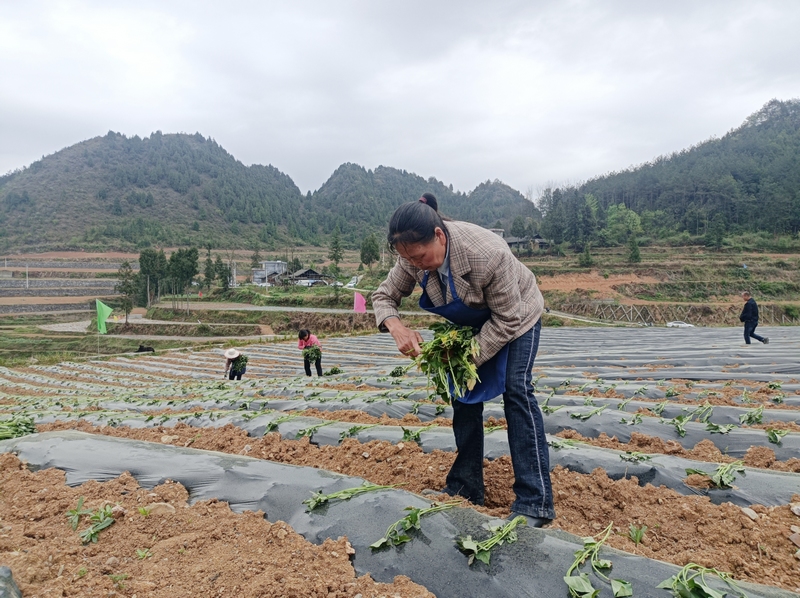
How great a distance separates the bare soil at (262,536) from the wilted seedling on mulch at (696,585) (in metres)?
0.21

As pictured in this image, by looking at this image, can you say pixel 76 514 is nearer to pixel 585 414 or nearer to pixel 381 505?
pixel 381 505

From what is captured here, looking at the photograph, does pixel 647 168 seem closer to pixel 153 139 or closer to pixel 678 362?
pixel 678 362

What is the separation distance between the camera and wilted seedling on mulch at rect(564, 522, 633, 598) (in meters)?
1.47

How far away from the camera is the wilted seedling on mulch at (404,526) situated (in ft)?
5.88

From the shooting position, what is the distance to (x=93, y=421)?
4910 mm

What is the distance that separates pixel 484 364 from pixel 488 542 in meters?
0.80

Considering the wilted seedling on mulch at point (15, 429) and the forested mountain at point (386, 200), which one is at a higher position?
the forested mountain at point (386, 200)

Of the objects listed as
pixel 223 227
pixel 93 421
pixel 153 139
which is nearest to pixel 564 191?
pixel 223 227

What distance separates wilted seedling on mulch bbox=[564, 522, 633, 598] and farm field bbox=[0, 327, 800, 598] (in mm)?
29

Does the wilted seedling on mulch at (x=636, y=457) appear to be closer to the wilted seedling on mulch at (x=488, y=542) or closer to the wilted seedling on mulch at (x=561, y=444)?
the wilted seedling on mulch at (x=561, y=444)

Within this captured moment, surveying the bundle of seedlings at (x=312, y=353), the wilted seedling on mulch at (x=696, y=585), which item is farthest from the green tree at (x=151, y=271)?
the wilted seedling on mulch at (x=696, y=585)

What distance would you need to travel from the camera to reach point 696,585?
1413 mm

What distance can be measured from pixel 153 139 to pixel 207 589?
225887 mm

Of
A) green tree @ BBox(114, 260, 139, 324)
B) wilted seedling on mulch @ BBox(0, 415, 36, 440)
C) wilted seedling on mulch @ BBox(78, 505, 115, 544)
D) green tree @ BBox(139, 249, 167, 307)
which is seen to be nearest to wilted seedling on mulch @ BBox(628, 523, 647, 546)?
wilted seedling on mulch @ BBox(78, 505, 115, 544)
